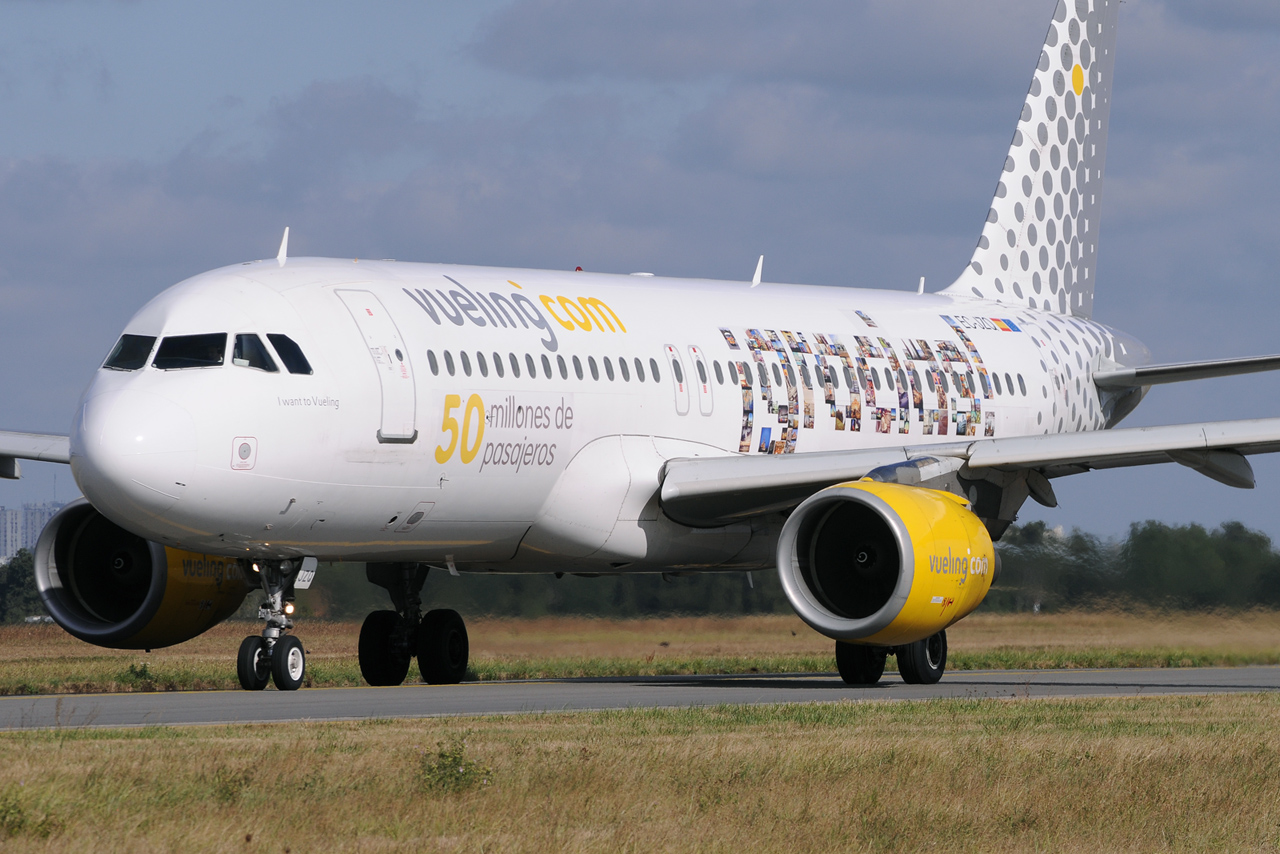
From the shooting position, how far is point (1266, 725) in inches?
506

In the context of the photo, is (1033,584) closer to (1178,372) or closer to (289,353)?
(1178,372)

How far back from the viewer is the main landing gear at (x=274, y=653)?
15.6 metres

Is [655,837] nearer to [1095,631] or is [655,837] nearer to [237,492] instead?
[237,492]

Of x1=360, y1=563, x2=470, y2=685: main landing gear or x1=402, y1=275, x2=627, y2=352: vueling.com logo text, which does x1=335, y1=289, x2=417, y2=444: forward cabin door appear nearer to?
x1=402, y1=275, x2=627, y2=352: vueling.com logo text

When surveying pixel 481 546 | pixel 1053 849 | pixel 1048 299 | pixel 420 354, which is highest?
pixel 1048 299

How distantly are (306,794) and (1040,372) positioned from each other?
17.6 meters

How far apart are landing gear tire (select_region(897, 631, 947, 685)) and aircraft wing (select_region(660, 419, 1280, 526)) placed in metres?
1.87

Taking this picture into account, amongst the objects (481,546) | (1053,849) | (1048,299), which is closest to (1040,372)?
(1048,299)

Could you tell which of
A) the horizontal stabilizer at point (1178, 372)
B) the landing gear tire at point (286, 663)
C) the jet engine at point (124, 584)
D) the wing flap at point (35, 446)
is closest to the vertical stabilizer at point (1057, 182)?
the horizontal stabilizer at point (1178, 372)

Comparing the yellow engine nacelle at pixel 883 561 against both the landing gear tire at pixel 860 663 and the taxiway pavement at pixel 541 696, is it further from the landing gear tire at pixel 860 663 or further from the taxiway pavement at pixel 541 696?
the landing gear tire at pixel 860 663

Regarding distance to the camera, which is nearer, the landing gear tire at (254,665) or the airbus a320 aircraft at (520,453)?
the airbus a320 aircraft at (520,453)

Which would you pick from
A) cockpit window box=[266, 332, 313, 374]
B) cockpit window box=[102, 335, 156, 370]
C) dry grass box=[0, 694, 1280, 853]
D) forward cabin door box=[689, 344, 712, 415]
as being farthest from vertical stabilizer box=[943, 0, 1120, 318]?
dry grass box=[0, 694, 1280, 853]

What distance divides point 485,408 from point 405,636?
365 cm

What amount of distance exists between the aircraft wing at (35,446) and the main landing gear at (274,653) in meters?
4.17
